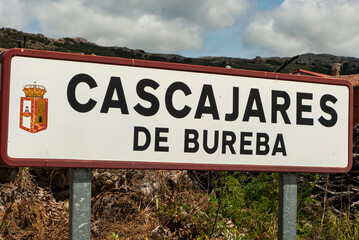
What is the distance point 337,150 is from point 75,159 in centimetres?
150

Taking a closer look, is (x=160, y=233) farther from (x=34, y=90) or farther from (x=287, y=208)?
(x=34, y=90)

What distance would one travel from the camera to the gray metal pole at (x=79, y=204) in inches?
73.2

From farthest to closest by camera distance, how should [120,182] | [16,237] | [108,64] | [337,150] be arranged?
[120,182] → [16,237] → [337,150] → [108,64]

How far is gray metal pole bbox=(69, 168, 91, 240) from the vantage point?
186 cm

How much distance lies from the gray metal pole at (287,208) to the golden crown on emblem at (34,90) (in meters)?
1.37

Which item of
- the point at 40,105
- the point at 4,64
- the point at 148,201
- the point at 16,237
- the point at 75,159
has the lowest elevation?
the point at 16,237

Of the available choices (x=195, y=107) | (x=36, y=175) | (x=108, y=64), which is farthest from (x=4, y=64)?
(x=36, y=175)

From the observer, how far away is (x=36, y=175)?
4.58 m

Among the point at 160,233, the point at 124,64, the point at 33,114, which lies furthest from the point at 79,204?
the point at 160,233

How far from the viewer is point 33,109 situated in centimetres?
178

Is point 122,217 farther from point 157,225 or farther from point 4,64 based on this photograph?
point 4,64

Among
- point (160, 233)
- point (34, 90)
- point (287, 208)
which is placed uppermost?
point (34, 90)

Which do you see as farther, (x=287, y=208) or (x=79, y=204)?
(x=287, y=208)

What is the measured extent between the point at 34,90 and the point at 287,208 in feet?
4.91
